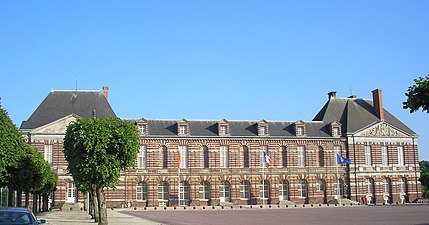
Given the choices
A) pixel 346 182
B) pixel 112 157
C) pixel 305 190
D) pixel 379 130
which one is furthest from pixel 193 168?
pixel 112 157

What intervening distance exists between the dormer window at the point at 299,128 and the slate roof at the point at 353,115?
3.44m

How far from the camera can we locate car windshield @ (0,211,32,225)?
12.8m

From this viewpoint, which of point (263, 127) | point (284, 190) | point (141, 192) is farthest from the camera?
point (263, 127)

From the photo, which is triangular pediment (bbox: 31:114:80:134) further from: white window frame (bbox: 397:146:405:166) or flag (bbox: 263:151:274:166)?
white window frame (bbox: 397:146:405:166)

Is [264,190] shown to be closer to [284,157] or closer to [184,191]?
[284,157]

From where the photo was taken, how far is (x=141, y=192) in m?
55.5

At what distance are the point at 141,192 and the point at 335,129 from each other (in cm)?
2343

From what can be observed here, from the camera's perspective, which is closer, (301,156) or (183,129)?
(183,129)

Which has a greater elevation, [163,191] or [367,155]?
[367,155]

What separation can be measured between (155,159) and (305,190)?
17.6 metres

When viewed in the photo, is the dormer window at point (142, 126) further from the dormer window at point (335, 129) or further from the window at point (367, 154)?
the window at point (367, 154)

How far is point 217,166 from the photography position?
188ft

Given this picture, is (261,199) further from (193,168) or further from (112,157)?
(112,157)

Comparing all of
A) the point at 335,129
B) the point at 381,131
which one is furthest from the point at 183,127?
the point at 381,131
